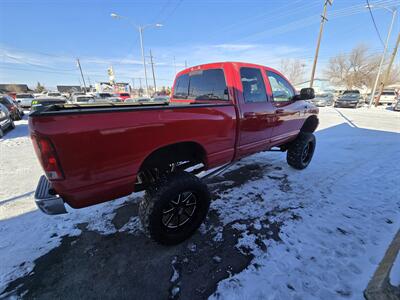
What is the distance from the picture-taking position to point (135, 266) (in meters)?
2.12

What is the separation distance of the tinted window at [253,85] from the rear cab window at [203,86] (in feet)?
1.05

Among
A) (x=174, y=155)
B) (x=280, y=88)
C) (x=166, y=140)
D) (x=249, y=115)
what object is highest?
(x=280, y=88)

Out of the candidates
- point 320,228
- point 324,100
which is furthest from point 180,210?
point 324,100

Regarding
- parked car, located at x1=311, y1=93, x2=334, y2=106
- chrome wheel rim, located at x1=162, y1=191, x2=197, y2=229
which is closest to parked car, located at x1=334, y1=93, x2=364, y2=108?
parked car, located at x1=311, y1=93, x2=334, y2=106

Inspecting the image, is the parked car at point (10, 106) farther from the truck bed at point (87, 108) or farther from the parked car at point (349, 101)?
the parked car at point (349, 101)

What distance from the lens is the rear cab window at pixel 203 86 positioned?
2.93 meters

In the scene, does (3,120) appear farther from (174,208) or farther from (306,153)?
(306,153)

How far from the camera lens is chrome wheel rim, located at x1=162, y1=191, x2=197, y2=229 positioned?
7.62 ft

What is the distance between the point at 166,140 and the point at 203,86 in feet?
5.40

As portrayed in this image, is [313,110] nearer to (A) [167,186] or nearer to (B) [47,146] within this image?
(A) [167,186]

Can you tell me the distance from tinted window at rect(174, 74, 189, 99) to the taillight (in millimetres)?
2545

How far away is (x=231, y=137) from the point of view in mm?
2717

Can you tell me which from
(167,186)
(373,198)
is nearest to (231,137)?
(167,186)

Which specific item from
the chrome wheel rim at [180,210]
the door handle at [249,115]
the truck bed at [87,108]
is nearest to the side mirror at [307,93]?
the door handle at [249,115]
